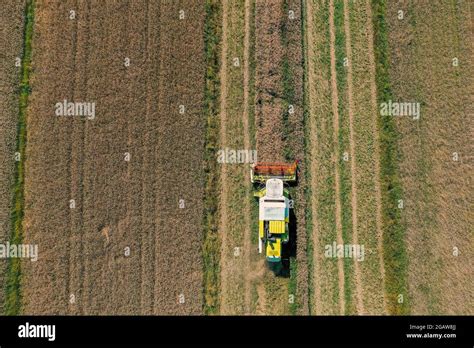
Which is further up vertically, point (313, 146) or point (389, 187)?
point (313, 146)

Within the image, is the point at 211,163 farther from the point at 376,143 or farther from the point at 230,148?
the point at 376,143

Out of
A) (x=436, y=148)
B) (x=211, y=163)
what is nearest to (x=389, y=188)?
(x=436, y=148)

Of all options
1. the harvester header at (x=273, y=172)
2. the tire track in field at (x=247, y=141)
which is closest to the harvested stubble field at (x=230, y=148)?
the tire track in field at (x=247, y=141)

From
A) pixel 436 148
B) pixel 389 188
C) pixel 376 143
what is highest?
pixel 376 143

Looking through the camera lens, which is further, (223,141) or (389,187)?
(223,141)

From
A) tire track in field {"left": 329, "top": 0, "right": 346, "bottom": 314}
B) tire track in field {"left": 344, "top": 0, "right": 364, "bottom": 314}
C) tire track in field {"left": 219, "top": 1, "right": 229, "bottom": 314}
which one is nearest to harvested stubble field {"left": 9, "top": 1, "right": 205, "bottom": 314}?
tire track in field {"left": 219, "top": 1, "right": 229, "bottom": 314}
